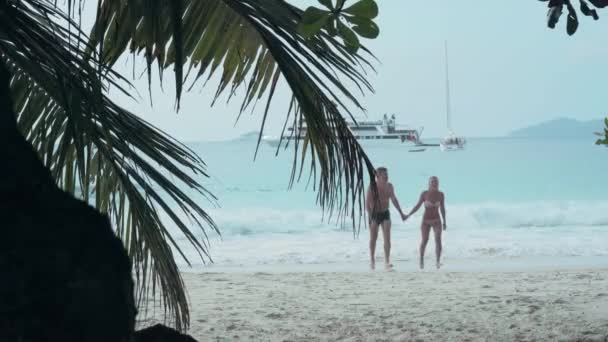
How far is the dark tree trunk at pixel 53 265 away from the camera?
1.15 metres

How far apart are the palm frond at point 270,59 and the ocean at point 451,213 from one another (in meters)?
0.19

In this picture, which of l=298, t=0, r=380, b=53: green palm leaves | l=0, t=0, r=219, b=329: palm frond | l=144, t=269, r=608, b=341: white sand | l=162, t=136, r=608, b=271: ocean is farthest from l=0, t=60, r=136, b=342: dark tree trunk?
l=144, t=269, r=608, b=341: white sand

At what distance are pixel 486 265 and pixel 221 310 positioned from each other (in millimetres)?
7220

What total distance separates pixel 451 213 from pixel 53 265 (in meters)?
28.2

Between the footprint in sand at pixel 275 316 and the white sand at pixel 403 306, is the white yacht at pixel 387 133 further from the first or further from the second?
the footprint in sand at pixel 275 316

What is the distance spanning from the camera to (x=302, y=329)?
680cm

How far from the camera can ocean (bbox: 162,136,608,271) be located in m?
16.2

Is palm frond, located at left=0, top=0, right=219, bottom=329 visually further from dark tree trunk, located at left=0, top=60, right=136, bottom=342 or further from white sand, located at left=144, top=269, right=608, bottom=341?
white sand, located at left=144, top=269, right=608, bottom=341

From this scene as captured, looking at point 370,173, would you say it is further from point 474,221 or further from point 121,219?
point 474,221

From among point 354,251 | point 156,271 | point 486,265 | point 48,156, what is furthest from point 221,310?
point 354,251

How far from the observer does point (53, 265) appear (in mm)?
1174

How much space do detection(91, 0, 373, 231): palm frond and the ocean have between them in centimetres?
19

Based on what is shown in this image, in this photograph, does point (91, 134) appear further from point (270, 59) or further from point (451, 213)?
point (451, 213)

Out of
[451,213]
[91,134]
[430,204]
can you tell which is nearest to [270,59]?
[91,134]
